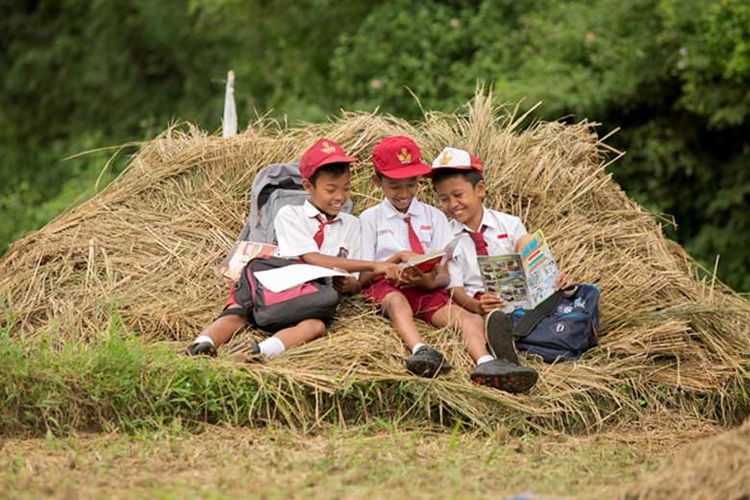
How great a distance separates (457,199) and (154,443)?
241cm

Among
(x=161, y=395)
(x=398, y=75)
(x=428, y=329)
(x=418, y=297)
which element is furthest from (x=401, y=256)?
(x=398, y=75)

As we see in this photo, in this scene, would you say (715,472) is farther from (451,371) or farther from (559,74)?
(559,74)

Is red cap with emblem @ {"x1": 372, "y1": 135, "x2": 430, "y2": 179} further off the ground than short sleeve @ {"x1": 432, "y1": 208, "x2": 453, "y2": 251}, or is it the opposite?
red cap with emblem @ {"x1": 372, "y1": 135, "x2": 430, "y2": 179}

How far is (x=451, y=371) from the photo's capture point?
25.6ft

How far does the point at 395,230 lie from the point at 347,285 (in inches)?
17.1

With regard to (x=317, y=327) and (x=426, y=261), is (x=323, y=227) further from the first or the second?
(x=426, y=261)

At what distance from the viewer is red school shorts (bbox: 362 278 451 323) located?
834 cm

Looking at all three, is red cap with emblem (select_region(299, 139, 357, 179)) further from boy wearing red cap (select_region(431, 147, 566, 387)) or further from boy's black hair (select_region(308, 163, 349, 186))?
boy wearing red cap (select_region(431, 147, 566, 387))

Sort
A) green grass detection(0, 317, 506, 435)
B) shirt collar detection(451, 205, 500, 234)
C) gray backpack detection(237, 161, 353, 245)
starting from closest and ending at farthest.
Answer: green grass detection(0, 317, 506, 435), shirt collar detection(451, 205, 500, 234), gray backpack detection(237, 161, 353, 245)

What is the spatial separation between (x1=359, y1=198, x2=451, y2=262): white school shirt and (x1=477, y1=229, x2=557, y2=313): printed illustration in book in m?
0.39

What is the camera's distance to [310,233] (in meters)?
8.41

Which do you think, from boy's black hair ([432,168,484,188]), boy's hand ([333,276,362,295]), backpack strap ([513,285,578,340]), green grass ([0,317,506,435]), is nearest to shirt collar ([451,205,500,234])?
boy's black hair ([432,168,484,188])

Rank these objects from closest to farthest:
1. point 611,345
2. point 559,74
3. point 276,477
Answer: point 276,477
point 611,345
point 559,74

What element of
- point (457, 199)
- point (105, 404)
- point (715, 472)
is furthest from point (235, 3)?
point (715, 472)
